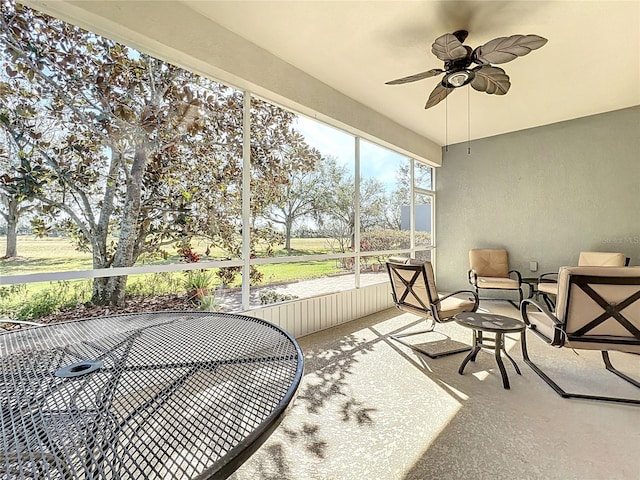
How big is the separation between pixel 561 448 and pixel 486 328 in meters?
0.88

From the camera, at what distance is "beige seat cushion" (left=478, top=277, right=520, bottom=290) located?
4574 mm

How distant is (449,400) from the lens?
215 centimetres

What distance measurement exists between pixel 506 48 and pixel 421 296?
2.17m

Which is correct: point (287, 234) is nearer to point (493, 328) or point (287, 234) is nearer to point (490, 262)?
point (493, 328)

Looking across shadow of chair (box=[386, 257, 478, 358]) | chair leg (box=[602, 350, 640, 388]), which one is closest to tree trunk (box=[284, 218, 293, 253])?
shadow of chair (box=[386, 257, 478, 358])

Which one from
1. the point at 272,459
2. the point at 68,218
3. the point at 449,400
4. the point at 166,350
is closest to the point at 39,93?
the point at 68,218

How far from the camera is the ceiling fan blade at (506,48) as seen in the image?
2.09m

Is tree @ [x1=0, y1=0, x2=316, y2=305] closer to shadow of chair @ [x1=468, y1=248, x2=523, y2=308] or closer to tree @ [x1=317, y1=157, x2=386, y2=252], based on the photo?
tree @ [x1=317, y1=157, x2=386, y2=252]

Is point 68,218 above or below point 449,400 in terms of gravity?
above

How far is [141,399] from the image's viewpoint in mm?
752

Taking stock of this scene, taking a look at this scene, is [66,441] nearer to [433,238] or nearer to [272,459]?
[272,459]

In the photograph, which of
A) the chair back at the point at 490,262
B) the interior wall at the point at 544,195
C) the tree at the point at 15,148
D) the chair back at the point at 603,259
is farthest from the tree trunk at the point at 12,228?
the chair back at the point at 603,259

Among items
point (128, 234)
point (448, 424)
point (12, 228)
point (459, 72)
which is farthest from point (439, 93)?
point (12, 228)

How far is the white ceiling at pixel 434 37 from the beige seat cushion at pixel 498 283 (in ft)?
8.42
